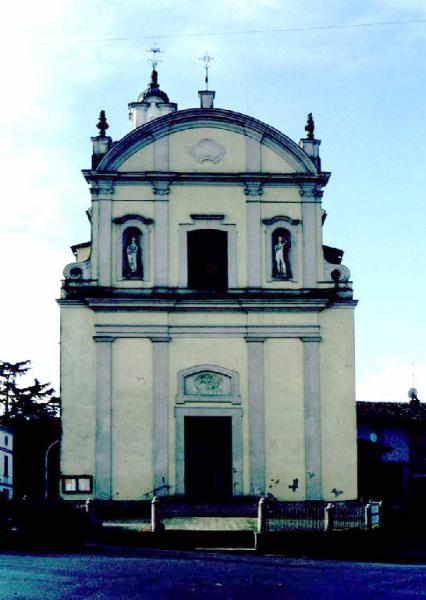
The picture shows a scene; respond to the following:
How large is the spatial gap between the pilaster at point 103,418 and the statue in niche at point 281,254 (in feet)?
17.7

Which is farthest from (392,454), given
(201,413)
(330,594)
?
(330,594)

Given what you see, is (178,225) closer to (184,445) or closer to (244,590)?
(184,445)

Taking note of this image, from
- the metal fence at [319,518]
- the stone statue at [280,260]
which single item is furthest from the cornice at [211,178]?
the metal fence at [319,518]

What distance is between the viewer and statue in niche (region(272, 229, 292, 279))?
28359 millimetres

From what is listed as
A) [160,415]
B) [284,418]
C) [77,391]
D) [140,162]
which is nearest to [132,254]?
[140,162]

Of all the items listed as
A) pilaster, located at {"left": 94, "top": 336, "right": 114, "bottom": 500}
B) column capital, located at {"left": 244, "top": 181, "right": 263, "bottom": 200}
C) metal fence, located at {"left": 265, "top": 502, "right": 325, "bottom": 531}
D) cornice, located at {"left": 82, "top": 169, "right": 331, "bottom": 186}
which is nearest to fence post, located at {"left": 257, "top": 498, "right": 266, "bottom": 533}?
metal fence, located at {"left": 265, "top": 502, "right": 325, "bottom": 531}

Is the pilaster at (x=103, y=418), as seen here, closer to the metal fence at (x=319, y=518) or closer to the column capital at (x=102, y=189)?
the column capital at (x=102, y=189)

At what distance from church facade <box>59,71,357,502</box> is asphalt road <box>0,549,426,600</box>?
8294 millimetres

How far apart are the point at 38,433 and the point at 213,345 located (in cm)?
2131

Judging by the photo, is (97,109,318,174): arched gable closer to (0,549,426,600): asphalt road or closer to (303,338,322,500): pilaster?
(303,338,322,500): pilaster

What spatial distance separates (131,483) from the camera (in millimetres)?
27000

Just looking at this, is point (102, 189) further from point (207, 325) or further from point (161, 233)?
point (207, 325)

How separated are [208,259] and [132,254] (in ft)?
7.60

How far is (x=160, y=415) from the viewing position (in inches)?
1077
